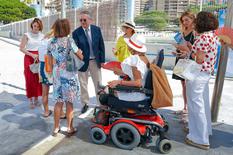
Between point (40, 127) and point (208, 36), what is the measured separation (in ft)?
9.15

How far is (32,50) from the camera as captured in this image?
5.61m

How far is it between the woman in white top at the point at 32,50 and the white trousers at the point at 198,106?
3.02 m

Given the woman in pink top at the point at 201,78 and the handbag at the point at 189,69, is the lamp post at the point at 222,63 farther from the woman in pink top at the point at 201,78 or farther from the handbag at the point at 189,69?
the handbag at the point at 189,69

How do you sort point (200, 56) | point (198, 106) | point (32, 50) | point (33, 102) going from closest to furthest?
point (200, 56)
point (198, 106)
point (32, 50)
point (33, 102)

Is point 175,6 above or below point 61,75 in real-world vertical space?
above

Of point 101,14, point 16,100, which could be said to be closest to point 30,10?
point 101,14

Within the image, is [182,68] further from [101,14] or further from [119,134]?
[101,14]

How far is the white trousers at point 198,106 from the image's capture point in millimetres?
3838

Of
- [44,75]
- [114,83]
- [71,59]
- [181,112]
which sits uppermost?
[71,59]

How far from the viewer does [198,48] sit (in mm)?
3721

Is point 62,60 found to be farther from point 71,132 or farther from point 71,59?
point 71,132

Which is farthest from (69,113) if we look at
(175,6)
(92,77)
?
(175,6)

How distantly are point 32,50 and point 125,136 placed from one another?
280 centimetres

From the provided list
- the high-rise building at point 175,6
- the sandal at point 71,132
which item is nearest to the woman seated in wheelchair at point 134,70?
the sandal at point 71,132
